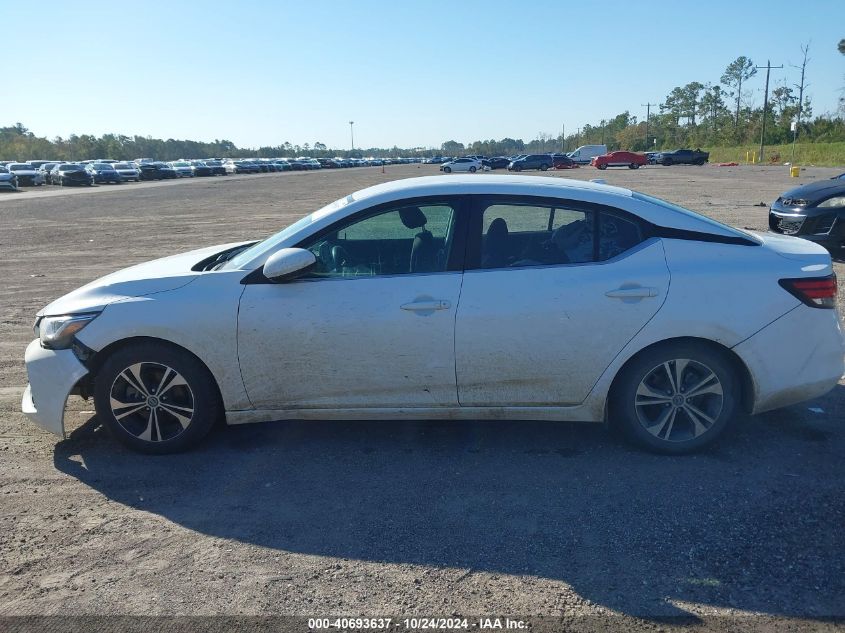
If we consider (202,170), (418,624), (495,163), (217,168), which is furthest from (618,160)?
(418,624)

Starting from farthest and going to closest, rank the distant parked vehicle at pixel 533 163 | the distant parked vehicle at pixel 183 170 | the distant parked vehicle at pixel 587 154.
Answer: the distant parked vehicle at pixel 587 154 → the distant parked vehicle at pixel 183 170 → the distant parked vehicle at pixel 533 163

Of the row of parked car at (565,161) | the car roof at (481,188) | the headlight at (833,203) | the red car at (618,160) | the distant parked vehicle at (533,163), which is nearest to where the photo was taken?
the car roof at (481,188)

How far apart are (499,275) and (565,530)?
1.48 meters

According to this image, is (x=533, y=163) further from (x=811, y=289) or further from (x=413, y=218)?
(x=811, y=289)

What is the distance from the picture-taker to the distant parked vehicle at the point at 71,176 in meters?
48.9

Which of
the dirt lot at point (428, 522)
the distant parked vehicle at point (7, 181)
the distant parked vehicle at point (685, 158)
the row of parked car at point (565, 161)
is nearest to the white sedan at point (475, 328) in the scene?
the dirt lot at point (428, 522)

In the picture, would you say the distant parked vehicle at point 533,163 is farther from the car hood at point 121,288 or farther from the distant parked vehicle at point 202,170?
the car hood at point 121,288

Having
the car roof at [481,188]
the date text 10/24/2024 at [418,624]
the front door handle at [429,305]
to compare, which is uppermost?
the car roof at [481,188]

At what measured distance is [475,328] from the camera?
392 cm

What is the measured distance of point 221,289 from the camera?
4086 millimetres

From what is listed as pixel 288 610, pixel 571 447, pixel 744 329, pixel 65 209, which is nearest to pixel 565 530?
pixel 571 447

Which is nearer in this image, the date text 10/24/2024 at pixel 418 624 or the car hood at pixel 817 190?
the date text 10/24/2024 at pixel 418 624

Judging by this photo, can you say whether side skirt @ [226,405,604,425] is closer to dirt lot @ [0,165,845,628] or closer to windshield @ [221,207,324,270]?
dirt lot @ [0,165,845,628]

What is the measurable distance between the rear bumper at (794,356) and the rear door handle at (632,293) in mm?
626
